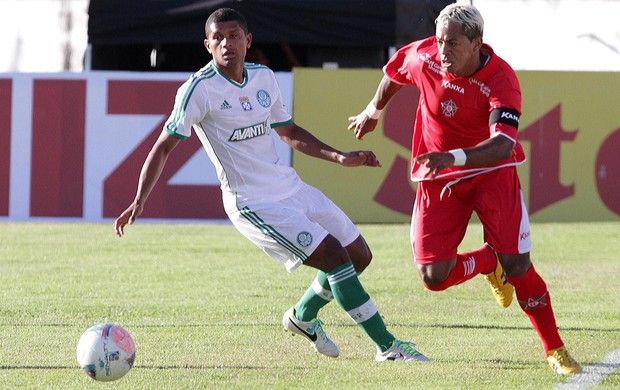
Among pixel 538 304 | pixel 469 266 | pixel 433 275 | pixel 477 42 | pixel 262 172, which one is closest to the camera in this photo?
pixel 477 42

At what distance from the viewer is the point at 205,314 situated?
29.6 ft

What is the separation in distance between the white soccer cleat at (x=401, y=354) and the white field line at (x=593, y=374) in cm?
90

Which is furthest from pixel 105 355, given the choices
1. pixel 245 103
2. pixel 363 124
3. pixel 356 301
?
pixel 363 124

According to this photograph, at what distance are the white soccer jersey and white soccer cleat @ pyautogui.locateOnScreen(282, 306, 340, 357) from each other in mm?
806

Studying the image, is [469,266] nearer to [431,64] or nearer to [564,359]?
[564,359]

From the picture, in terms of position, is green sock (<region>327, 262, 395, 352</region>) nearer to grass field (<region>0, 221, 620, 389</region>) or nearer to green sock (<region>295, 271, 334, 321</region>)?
grass field (<region>0, 221, 620, 389</region>)

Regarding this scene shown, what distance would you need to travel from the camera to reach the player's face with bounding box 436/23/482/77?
655cm

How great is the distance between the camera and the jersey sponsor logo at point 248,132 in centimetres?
701

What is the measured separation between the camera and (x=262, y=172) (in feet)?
23.3

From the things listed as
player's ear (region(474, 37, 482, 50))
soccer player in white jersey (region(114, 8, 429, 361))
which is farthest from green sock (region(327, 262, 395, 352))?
player's ear (region(474, 37, 482, 50))

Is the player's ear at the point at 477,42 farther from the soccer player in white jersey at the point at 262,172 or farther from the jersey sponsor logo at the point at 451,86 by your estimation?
the soccer player in white jersey at the point at 262,172

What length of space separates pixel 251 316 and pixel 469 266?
1.96 m

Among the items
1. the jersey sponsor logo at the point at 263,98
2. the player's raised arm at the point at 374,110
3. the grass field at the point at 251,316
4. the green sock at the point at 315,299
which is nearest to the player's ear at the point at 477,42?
the player's raised arm at the point at 374,110

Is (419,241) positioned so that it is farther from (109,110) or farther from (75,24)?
(75,24)
